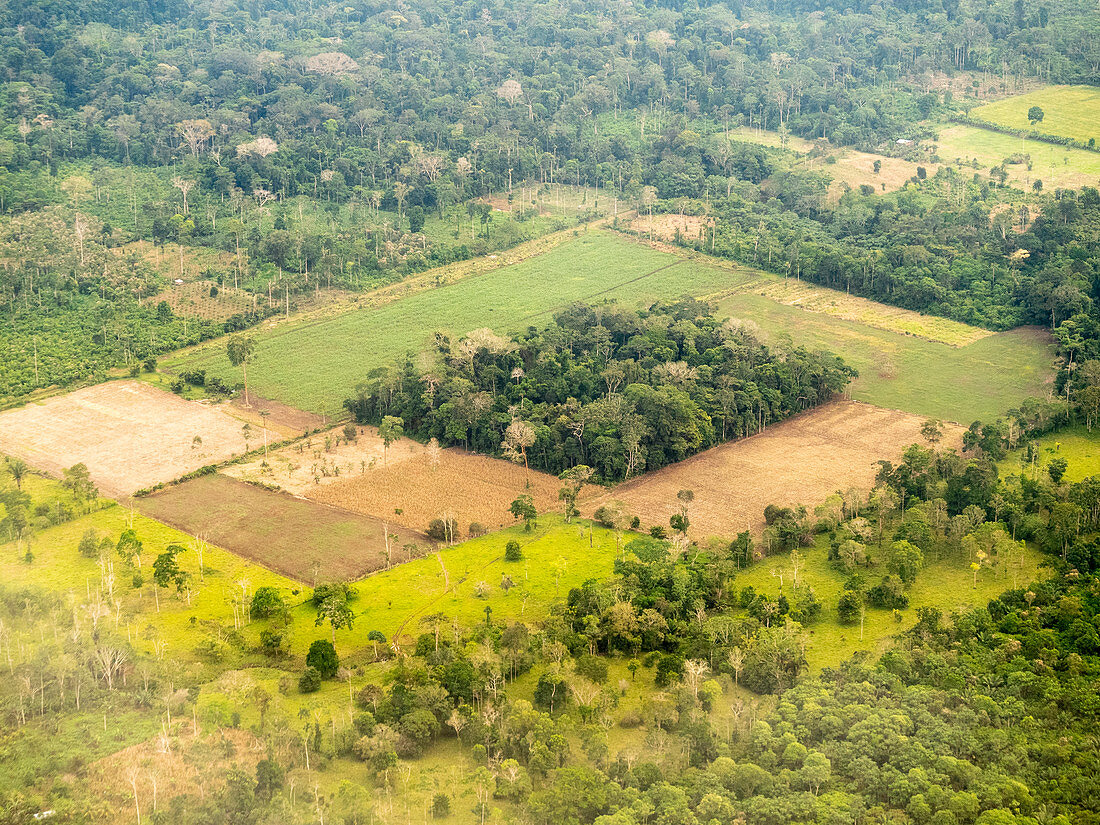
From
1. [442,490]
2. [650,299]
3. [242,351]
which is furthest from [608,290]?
[442,490]

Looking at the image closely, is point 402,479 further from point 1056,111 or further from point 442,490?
point 1056,111

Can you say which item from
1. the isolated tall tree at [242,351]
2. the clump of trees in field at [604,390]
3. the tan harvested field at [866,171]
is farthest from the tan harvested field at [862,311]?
the isolated tall tree at [242,351]

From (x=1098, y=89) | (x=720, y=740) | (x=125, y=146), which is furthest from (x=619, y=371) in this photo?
(x=1098, y=89)

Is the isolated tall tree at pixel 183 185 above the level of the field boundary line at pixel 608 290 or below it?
above

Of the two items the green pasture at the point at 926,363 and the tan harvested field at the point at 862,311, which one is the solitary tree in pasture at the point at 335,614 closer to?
the green pasture at the point at 926,363

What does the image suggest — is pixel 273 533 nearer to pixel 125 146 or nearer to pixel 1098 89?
pixel 125 146

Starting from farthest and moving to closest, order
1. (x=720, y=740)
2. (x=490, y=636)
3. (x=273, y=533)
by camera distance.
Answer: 1. (x=273, y=533)
2. (x=490, y=636)
3. (x=720, y=740)
